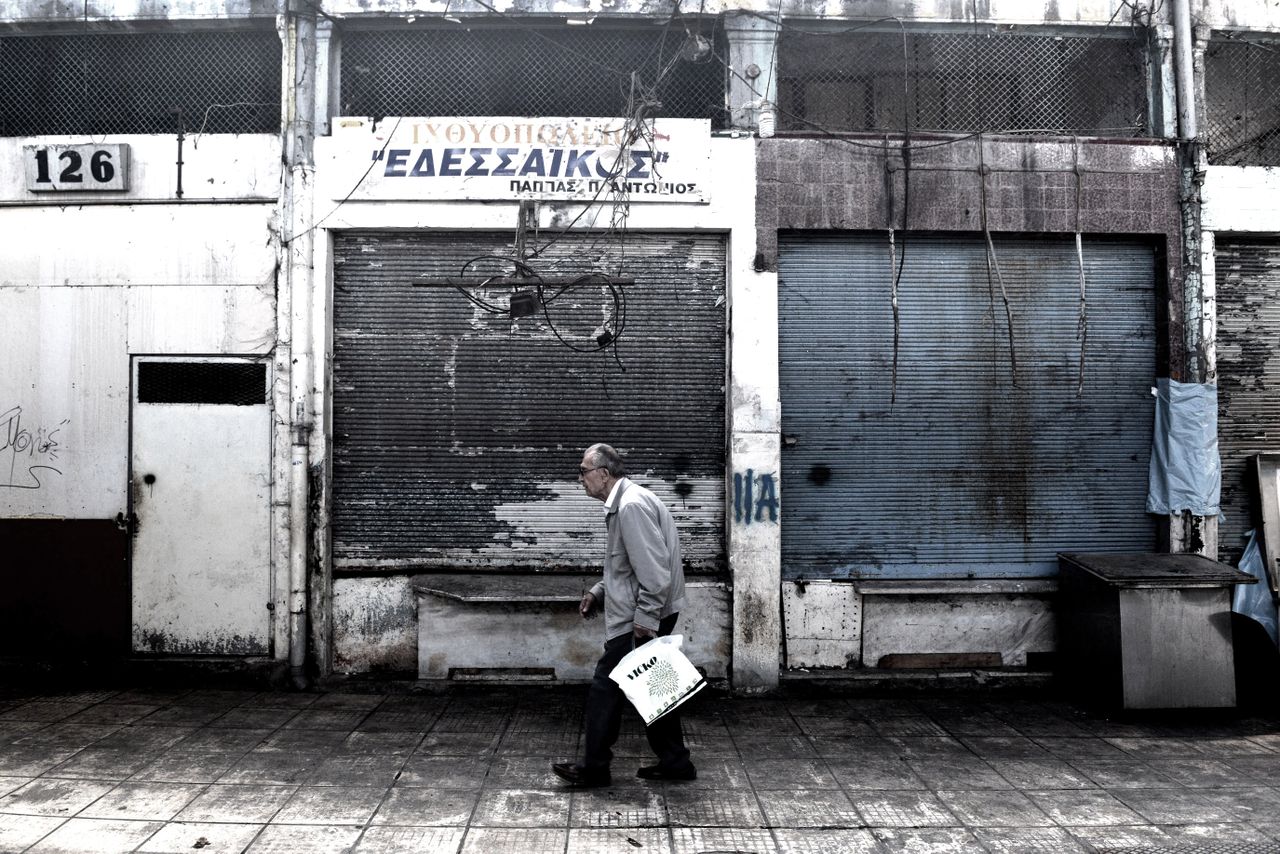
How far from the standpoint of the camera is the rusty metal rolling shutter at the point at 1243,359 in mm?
7402

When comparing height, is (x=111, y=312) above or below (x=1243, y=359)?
above

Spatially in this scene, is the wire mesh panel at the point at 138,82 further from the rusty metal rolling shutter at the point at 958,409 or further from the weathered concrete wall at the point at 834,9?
the rusty metal rolling shutter at the point at 958,409

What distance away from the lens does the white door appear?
279 inches

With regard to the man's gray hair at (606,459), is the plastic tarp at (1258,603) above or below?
below

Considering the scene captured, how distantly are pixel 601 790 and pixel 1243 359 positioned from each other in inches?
251

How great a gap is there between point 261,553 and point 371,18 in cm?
441

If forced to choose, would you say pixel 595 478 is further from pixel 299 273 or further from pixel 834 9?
pixel 834 9

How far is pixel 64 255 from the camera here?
7195 millimetres

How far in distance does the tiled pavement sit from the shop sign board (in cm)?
395

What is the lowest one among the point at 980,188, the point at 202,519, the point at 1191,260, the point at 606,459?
the point at 202,519

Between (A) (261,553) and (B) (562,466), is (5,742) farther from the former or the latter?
(B) (562,466)

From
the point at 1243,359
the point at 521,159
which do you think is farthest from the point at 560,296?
the point at 1243,359

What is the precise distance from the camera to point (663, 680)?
15.1 ft

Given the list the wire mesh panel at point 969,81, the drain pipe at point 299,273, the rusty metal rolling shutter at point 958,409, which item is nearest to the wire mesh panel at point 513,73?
the drain pipe at point 299,273
